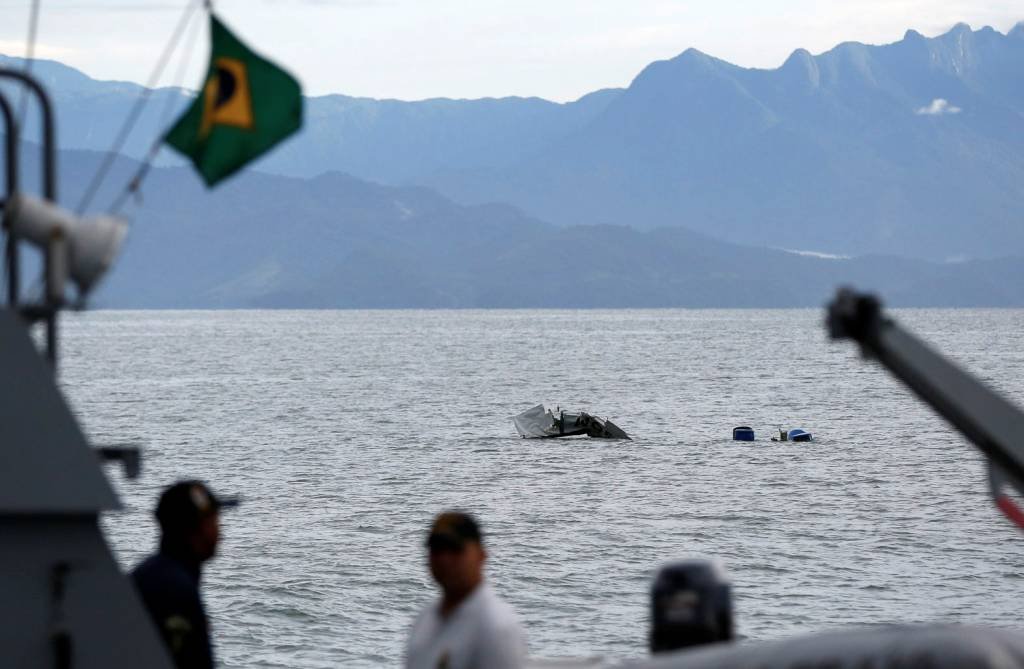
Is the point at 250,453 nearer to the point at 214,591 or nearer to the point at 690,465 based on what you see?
the point at 690,465

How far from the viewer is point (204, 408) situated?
9119 cm

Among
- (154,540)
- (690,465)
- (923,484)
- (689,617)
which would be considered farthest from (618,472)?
(689,617)

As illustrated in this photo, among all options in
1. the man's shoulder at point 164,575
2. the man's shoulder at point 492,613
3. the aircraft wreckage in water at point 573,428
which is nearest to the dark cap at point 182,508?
the man's shoulder at point 164,575

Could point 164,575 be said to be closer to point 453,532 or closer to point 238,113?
point 453,532

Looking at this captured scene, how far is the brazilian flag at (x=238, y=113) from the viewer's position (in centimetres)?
613

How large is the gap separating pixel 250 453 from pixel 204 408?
28.3 m

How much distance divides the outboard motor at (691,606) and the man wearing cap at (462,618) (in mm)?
569

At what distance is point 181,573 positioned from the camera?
6.20 meters

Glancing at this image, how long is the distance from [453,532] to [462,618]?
30cm

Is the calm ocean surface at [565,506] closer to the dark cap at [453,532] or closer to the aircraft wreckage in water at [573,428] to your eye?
Answer: the aircraft wreckage in water at [573,428]

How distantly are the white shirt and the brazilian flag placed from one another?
1.97 m

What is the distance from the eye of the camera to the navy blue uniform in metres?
6.20

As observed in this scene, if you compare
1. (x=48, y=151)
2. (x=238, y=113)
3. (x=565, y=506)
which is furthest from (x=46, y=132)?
(x=565, y=506)

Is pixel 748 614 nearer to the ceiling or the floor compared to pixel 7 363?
nearer to the floor
